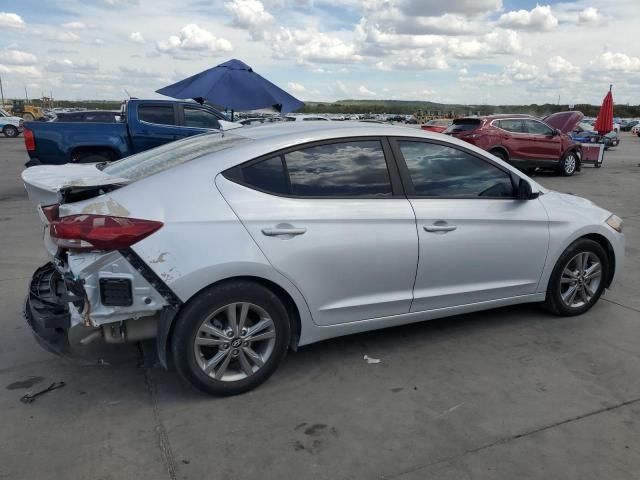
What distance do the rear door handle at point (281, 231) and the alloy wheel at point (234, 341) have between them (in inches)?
16.9

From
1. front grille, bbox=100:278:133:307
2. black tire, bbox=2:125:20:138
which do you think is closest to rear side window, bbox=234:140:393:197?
front grille, bbox=100:278:133:307

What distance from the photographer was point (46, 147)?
31.5ft

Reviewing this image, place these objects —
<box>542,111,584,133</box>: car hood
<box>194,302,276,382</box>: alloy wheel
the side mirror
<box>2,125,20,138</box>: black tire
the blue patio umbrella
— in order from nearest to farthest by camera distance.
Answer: <box>194,302,276,382</box>: alloy wheel, the side mirror, the blue patio umbrella, <box>542,111,584,133</box>: car hood, <box>2,125,20,138</box>: black tire

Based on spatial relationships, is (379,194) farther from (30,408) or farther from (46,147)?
(46,147)

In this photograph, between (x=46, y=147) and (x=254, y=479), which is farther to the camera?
(x=46, y=147)

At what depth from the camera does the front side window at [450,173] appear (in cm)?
374

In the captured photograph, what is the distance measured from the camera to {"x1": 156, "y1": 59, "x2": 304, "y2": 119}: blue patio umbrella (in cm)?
1227

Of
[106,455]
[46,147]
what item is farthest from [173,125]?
[106,455]

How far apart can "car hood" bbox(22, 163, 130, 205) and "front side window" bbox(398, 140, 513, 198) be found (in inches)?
75.0

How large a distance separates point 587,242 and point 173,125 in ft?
27.0

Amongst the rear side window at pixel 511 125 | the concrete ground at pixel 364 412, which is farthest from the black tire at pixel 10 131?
the concrete ground at pixel 364 412

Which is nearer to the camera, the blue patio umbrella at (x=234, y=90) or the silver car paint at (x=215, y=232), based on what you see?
the silver car paint at (x=215, y=232)

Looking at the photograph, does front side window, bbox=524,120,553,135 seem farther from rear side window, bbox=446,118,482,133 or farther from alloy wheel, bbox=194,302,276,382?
alloy wheel, bbox=194,302,276,382

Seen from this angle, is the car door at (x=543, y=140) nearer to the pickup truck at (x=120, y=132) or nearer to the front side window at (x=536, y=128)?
the front side window at (x=536, y=128)
